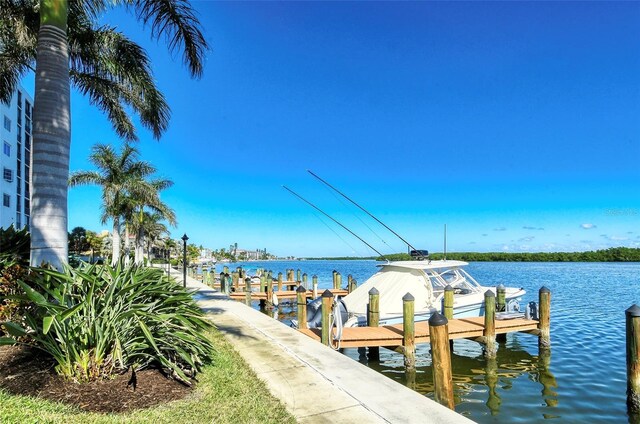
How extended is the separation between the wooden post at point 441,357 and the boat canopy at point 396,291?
5736mm

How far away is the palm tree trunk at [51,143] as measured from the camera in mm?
6113

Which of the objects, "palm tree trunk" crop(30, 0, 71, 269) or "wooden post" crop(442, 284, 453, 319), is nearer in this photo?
"palm tree trunk" crop(30, 0, 71, 269)

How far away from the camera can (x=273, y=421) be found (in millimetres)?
4211

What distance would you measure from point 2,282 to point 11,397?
3.39 m

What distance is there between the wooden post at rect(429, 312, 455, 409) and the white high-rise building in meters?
37.3

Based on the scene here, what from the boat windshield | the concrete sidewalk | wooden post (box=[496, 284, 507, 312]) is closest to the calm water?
wooden post (box=[496, 284, 507, 312])

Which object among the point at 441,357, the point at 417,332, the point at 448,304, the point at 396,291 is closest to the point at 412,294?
the point at 396,291

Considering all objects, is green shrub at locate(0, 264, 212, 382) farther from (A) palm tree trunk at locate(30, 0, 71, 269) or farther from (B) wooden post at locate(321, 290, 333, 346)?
(B) wooden post at locate(321, 290, 333, 346)

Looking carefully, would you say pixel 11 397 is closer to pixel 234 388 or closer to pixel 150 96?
pixel 234 388

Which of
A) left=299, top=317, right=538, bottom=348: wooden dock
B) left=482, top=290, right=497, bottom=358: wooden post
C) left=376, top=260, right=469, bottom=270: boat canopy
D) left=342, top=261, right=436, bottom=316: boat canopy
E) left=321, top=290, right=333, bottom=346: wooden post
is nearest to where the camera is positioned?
left=299, top=317, right=538, bottom=348: wooden dock

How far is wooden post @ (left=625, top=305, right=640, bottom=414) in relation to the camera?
7.70 m

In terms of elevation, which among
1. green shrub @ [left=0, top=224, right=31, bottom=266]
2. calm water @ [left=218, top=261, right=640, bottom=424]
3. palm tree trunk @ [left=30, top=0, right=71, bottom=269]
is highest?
palm tree trunk @ [left=30, top=0, right=71, bottom=269]

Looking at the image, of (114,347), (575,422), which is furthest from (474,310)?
(114,347)

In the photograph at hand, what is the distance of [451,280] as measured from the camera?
49.1 feet
